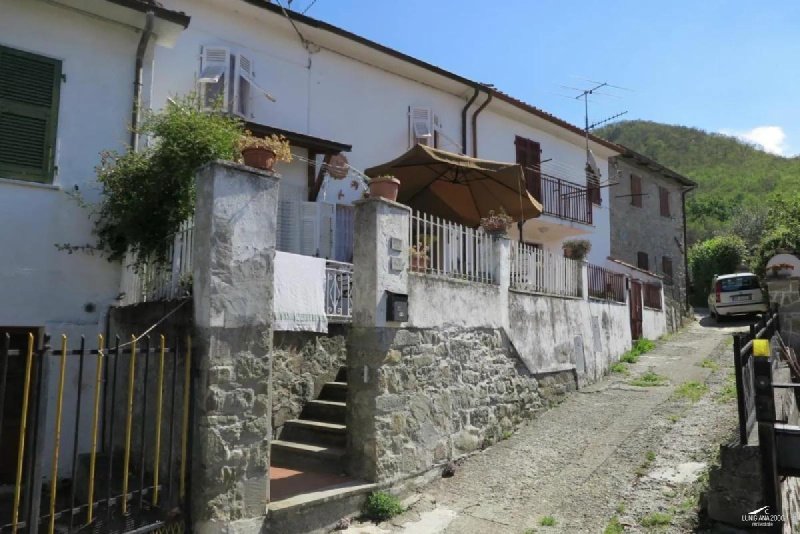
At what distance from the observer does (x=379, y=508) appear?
5.63m

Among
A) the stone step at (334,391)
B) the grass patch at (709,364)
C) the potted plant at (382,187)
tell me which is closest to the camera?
the potted plant at (382,187)

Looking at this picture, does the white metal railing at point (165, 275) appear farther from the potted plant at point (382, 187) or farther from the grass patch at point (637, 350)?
the grass patch at point (637, 350)

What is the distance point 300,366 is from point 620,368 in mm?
6818

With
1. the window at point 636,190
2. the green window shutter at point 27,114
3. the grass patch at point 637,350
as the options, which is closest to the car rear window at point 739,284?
the window at point 636,190

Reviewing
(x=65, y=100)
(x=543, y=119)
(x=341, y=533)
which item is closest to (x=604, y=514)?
(x=341, y=533)

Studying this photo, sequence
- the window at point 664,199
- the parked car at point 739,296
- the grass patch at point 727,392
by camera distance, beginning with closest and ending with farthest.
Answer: the grass patch at point 727,392 → the parked car at point 739,296 → the window at point 664,199

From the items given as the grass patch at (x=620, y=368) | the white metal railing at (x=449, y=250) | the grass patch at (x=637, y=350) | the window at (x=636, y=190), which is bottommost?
the grass patch at (x=620, y=368)

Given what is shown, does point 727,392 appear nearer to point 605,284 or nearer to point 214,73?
point 605,284

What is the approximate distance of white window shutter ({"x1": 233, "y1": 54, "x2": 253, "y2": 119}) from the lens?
9.43 meters

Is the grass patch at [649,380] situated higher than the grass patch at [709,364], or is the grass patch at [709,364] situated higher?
the grass patch at [709,364]

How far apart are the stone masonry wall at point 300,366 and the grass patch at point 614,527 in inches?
153

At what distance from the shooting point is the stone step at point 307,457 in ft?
20.1

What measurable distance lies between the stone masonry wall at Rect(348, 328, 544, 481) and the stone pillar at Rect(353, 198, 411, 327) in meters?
0.25

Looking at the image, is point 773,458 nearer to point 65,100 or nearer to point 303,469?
point 303,469
